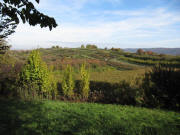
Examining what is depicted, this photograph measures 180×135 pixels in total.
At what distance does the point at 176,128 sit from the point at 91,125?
8.45 ft

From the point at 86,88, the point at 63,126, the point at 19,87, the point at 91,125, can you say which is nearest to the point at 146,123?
the point at 91,125

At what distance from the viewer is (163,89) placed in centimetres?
788

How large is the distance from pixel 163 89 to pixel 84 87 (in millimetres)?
4937

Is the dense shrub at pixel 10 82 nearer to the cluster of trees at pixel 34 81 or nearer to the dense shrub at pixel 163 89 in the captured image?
the cluster of trees at pixel 34 81

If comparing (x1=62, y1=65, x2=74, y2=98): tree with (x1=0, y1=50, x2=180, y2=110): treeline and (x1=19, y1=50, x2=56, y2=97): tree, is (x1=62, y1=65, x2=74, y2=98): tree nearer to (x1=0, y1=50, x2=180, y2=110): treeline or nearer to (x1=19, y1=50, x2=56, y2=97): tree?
(x1=0, y1=50, x2=180, y2=110): treeline

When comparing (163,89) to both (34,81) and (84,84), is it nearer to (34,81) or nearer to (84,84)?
(84,84)

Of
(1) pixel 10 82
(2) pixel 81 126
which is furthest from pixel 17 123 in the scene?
(1) pixel 10 82

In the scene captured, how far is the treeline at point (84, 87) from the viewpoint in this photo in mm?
7828

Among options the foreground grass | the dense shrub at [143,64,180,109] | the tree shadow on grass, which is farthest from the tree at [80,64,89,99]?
the tree shadow on grass

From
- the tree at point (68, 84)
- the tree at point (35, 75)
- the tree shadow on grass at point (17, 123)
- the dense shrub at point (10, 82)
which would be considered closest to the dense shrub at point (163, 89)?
the tree at point (68, 84)

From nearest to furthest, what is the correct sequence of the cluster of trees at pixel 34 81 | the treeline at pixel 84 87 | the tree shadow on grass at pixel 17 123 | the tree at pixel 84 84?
the tree shadow on grass at pixel 17 123 → the treeline at pixel 84 87 → the cluster of trees at pixel 34 81 → the tree at pixel 84 84

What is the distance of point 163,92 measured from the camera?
7832 millimetres

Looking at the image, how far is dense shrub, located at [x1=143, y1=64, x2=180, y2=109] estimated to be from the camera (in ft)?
25.0

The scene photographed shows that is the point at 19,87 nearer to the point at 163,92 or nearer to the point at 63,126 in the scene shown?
the point at 63,126
